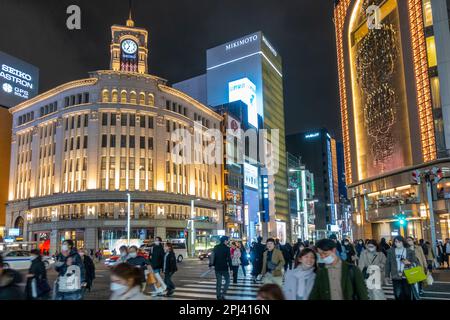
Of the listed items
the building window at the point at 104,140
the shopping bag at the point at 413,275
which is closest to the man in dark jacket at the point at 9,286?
the shopping bag at the point at 413,275

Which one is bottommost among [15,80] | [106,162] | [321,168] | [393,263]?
[393,263]

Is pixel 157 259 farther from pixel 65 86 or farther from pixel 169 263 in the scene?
pixel 65 86

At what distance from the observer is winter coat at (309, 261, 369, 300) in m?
4.96

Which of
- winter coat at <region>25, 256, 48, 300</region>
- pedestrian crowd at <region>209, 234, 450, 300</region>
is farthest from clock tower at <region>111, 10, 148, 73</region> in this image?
winter coat at <region>25, 256, 48, 300</region>

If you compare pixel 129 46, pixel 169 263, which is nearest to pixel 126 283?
pixel 169 263

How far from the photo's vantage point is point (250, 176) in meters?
87.3

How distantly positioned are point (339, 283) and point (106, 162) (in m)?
56.4

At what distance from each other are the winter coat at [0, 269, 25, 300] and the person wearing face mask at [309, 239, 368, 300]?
→ 3.80 metres

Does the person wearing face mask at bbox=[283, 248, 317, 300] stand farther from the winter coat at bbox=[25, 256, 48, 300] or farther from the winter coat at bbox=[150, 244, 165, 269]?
the winter coat at bbox=[150, 244, 165, 269]

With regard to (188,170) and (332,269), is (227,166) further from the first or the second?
(332,269)

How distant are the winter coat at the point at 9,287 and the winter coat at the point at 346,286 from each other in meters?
3.80

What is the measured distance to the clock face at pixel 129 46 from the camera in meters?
66.8
